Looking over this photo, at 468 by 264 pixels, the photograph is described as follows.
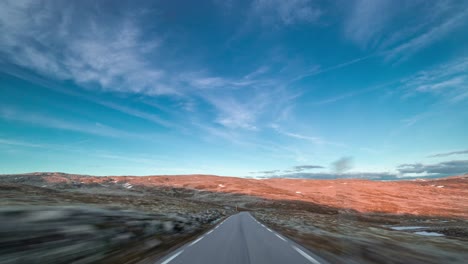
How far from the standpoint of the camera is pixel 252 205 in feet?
313

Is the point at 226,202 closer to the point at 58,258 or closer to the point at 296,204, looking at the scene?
→ the point at 296,204

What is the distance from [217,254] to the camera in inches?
361

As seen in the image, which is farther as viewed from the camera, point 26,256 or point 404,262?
point 404,262

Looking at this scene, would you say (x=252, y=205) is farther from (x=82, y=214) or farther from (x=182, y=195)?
(x=82, y=214)

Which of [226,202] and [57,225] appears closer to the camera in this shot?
[57,225]

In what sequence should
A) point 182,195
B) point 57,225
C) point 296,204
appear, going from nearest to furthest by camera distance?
point 57,225
point 296,204
point 182,195

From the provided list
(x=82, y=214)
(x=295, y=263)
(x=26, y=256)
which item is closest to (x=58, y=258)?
(x=26, y=256)

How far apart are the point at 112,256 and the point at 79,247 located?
1154 mm

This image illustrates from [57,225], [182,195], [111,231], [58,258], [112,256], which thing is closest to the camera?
[58,258]

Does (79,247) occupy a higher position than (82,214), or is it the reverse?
(82,214)

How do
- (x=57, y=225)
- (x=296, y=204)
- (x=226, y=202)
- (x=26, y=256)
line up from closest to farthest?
(x=26, y=256), (x=57, y=225), (x=296, y=204), (x=226, y=202)

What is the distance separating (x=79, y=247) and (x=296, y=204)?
92766 mm

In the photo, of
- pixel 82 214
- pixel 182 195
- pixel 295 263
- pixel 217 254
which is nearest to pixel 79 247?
pixel 82 214

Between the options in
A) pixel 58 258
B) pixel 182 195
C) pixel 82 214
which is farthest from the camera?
pixel 182 195
